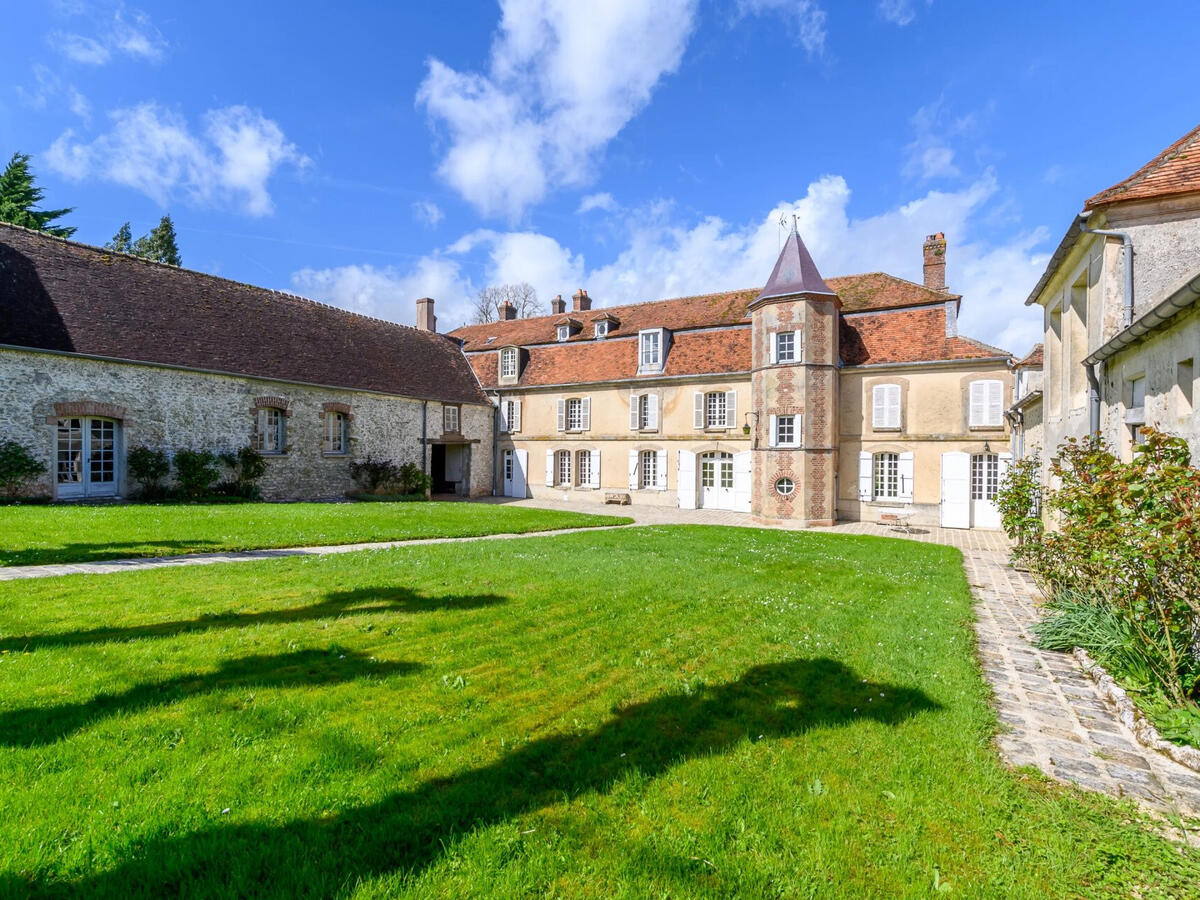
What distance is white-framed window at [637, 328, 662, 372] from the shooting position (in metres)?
21.5

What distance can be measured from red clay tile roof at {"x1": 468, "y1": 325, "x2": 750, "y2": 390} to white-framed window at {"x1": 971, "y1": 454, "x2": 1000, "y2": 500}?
7.10 m

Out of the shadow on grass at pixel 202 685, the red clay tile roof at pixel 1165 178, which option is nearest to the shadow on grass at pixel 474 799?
the shadow on grass at pixel 202 685

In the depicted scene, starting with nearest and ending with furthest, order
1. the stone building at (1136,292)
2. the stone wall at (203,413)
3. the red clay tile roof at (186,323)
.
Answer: the stone building at (1136,292) → the stone wall at (203,413) → the red clay tile roof at (186,323)

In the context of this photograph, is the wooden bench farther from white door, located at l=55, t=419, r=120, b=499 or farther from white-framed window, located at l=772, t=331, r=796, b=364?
white door, located at l=55, t=419, r=120, b=499

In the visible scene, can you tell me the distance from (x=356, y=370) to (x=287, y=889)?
20399mm

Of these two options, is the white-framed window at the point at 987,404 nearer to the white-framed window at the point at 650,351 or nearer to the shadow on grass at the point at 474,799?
the white-framed window at the point at 650,351

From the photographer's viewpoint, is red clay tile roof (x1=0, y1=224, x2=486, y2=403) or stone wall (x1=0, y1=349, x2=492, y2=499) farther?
red clay tile roof (x1=0, y1=224, x2=486, y2=403)

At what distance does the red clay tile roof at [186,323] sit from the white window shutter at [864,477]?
14937mm

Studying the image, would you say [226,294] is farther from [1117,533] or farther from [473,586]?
[1117,533]

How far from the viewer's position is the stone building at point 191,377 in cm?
1423

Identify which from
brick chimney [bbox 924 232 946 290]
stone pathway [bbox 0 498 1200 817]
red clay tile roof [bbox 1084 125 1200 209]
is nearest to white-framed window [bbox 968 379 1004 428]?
brick chimney [bbox 924 232 946 290]

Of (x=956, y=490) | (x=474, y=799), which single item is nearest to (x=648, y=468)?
(x=956, y=490)

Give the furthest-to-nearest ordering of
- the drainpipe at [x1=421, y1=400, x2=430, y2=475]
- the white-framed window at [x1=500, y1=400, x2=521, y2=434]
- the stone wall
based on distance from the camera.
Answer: the white-framed window at [x1=500, y1=400, x2=521, y2=434]
the drainpipe at [x1=421, y1=400, x2=430, y2=475]
the stone wall

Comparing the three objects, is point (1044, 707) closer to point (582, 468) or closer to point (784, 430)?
point (784, 430)
